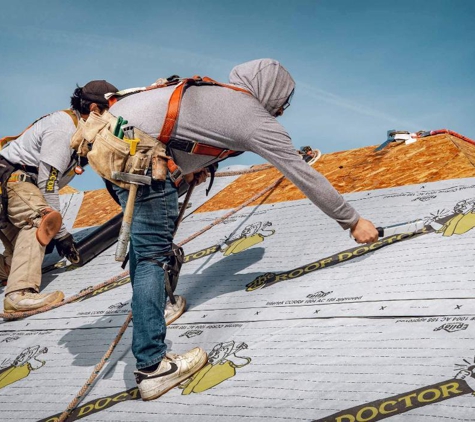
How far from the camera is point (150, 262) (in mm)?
2221

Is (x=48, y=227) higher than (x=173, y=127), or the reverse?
(x=48, y=227)

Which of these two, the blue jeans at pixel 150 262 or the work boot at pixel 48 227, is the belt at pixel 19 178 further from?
the blue jeans at pixel 150 262

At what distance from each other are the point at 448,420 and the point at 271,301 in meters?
1.22

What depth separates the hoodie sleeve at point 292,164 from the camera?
218 centimetres

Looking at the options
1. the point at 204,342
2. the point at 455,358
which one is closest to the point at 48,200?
the point at 204,342

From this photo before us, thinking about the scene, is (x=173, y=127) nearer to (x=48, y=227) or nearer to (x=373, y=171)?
(x=48, y=227)

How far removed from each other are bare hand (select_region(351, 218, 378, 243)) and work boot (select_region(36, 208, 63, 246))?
2.04 metres

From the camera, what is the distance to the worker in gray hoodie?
85.3 inches

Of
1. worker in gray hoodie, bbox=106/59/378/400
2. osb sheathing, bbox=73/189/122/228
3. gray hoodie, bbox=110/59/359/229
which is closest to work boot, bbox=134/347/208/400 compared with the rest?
worker in gray hoodie, bbox=106/59/378/400

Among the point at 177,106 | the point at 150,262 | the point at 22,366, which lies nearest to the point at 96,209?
the point at 22,366

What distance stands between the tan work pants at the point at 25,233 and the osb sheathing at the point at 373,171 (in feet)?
3.81

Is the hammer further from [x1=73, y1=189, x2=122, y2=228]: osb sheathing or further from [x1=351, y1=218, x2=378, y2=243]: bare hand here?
[x1=73, y1=189, x2=122, y2=228]: osb sheathing

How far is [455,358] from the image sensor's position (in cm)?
189

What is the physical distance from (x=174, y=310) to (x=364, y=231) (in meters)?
1.14
